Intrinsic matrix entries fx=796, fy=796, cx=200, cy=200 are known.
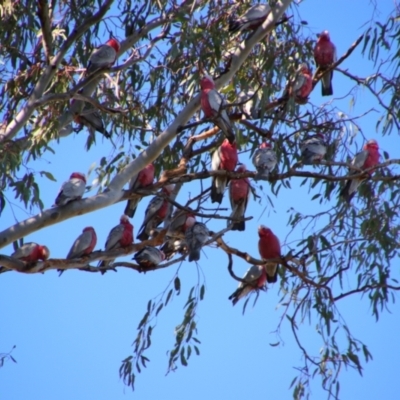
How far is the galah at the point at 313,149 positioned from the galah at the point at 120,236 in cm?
118

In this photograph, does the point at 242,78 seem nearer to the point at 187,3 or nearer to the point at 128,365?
the point at 187,3

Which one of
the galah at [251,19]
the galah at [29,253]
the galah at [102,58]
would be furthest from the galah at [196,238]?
the galah at [251,19]

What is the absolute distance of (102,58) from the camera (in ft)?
15.9

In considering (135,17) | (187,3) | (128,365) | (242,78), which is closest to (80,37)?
(135,17)

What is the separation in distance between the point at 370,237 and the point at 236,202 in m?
0.96

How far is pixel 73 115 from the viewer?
5.09 meters

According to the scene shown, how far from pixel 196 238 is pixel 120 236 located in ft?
2.07

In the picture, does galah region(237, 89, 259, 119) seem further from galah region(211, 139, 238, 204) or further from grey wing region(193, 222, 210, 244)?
grey wing region(193, 222, 210, 244)

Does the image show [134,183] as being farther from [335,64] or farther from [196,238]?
[335,64]

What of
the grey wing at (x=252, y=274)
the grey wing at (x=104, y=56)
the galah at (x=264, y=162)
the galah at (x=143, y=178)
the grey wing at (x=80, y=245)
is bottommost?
the grey wing at (x=252, y=274)

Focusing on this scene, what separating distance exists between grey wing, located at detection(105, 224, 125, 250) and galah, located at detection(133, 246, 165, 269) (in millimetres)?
262

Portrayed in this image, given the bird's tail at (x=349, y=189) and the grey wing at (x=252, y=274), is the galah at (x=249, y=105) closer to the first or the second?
the bird's tail at (x=349, y=189)

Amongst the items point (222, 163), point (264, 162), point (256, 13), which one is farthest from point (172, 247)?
point (256, 13)

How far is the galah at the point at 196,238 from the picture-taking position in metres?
4.57
